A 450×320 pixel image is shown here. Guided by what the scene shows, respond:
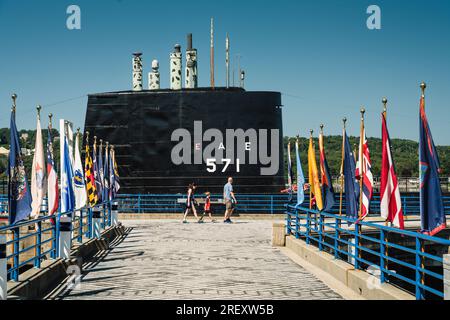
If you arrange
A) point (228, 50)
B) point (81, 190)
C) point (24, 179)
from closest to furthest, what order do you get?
point (24, 179) → point (81, 190) → point (228, 50)

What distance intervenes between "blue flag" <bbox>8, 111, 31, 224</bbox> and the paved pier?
1.47 metres

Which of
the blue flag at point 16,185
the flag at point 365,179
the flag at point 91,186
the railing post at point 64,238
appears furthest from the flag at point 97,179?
the flag at point 365,179

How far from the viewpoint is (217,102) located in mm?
26547

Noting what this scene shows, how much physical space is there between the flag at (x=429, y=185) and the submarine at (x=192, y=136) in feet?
56.8

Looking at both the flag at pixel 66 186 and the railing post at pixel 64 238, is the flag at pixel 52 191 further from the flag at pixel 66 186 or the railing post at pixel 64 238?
the flag at pixel 66 186

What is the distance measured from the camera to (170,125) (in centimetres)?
2680

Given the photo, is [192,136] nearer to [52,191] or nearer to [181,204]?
[181,204]

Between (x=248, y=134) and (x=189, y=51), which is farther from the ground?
(x=189, y=51)

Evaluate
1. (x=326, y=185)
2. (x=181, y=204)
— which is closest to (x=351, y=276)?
(x=326, y=185)

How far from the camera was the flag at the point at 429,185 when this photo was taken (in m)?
8.81

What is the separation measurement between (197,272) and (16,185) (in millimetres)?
4169
